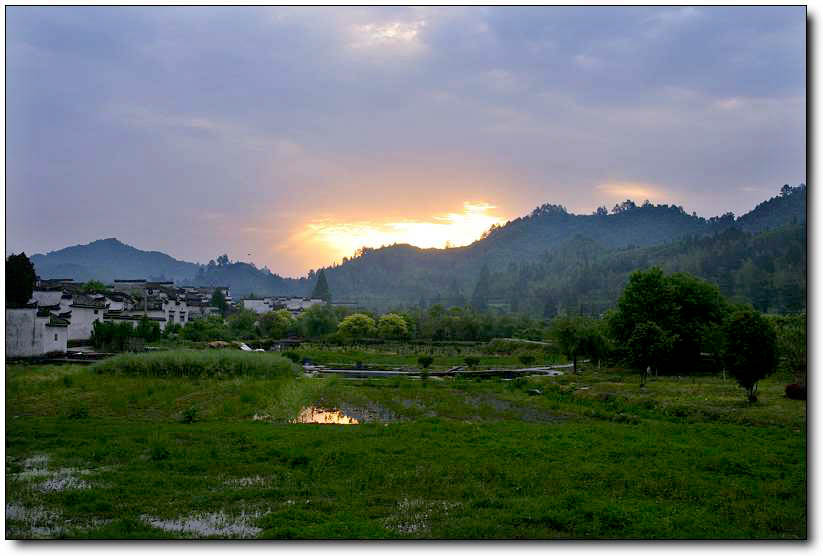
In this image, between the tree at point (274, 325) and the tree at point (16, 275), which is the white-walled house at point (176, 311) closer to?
the tree at point (274, 325)

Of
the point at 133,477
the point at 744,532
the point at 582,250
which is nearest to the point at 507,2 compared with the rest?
the point at 744,532

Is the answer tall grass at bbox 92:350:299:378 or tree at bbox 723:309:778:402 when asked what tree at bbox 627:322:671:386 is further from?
tall grass at bbox 92:350:299:378

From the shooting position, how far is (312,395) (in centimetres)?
1950

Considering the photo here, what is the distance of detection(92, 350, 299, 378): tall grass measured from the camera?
22469 mm

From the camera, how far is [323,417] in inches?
632

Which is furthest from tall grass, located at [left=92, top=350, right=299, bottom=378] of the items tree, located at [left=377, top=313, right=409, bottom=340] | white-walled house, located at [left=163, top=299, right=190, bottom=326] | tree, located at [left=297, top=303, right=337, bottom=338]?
tree, located at [left=297, top=303, right=337, bottom=338]

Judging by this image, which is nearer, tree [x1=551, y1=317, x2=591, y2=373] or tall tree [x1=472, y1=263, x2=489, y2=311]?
tree [x1=551, y1=317, x2=591, y2=373]

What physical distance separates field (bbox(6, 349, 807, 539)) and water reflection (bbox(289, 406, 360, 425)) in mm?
383

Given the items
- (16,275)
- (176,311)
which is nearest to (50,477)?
(16,275)

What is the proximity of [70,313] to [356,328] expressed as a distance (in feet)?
76.3

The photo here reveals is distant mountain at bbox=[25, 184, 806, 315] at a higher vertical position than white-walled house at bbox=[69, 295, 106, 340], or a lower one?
higher

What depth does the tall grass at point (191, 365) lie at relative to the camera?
2247cm

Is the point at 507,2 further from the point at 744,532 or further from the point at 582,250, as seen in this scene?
the point at 582,250

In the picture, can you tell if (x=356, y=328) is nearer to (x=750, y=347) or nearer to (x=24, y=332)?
(x=24, y=332)
